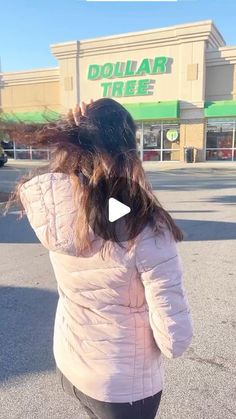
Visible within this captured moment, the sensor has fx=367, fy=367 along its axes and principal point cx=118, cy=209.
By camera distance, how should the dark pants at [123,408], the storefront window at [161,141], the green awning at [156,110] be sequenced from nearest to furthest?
the dark pants at [123,408] → the green awning at [156,110] → the storefront window at [161,141]

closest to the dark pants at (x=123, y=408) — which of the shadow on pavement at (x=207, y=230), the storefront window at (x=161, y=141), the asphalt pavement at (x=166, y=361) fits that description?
the asphalt pavement at (x=166, y=361)

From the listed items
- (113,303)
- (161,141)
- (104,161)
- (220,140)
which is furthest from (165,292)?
(161,141)

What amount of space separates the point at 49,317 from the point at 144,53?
2363cm

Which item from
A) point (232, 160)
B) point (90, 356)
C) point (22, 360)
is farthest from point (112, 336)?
point (232, 160)

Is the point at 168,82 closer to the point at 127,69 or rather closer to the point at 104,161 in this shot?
the point at 127,69

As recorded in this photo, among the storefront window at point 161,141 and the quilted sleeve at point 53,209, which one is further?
the storefront window at point 161,141

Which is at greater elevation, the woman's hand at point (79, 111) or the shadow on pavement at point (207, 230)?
the woman's hand at point (79, 111)

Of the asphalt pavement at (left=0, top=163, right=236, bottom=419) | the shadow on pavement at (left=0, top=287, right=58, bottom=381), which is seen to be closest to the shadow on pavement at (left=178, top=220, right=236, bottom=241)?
the asphalt pavement at (left=0, top=163, right=236, bottom=419)

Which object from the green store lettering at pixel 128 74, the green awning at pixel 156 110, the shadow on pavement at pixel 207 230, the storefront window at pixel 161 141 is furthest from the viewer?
the storefront window at pixel 161 141

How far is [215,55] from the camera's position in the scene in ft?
75.6

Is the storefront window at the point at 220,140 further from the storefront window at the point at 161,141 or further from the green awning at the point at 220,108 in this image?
the storefront window at the point at 161,141

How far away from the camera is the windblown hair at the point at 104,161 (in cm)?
118

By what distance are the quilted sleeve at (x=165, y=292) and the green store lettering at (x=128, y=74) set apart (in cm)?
2457

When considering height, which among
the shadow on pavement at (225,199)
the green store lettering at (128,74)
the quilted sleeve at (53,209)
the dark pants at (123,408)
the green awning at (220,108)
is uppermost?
the green store lettering at (128,74)
